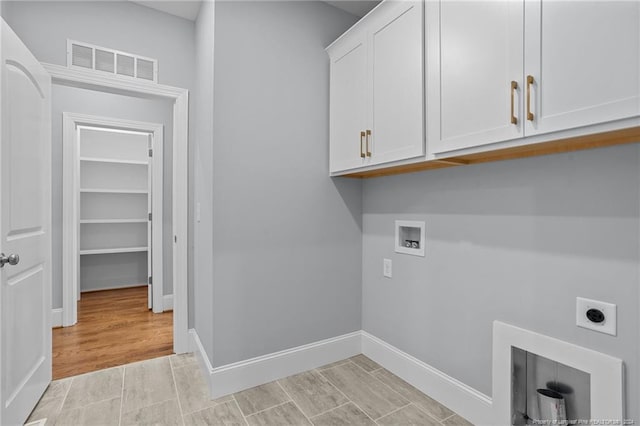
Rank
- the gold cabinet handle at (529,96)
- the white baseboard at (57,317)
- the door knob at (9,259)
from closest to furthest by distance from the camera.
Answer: the gold cabinet handle at (529,96) → the door knob at (9,259) → the white baseboard at (57,317)

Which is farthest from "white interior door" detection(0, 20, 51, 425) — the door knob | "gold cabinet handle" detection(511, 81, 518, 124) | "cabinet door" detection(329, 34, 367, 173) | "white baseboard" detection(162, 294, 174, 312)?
"gold cabinet handle" detection(511, 81, 518, 124)

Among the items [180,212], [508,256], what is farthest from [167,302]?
[508,256]

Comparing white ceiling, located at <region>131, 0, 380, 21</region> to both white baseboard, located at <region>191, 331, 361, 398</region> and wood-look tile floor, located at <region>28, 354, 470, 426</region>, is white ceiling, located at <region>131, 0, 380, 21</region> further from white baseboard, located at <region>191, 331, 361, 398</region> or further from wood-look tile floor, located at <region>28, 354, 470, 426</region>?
wood-look tile floor, located at <region>28, 354, 470, 426</region>

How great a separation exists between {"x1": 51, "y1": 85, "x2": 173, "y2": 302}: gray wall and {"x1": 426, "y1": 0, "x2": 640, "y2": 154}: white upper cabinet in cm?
237

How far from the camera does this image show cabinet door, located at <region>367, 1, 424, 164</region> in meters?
1.67

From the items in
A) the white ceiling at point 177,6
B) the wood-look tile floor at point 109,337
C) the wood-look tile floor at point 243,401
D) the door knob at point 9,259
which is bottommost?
the wood-look tile floor at point 109,337

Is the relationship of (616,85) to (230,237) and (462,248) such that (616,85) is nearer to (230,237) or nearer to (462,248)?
(462,248)

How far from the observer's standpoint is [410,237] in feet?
7.09

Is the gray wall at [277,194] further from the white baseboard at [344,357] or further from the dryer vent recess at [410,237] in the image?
the dryer vent recess at [410,237]

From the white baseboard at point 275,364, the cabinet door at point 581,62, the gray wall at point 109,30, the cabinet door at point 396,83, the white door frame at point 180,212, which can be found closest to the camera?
the cabinet door at point 581,62

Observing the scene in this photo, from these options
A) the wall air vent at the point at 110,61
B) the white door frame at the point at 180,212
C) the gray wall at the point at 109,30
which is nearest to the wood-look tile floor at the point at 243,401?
the white door frame at the point at 180,212

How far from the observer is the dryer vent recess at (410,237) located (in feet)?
6.72

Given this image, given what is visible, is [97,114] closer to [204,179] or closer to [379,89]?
[204,179]

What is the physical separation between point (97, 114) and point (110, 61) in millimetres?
1394
